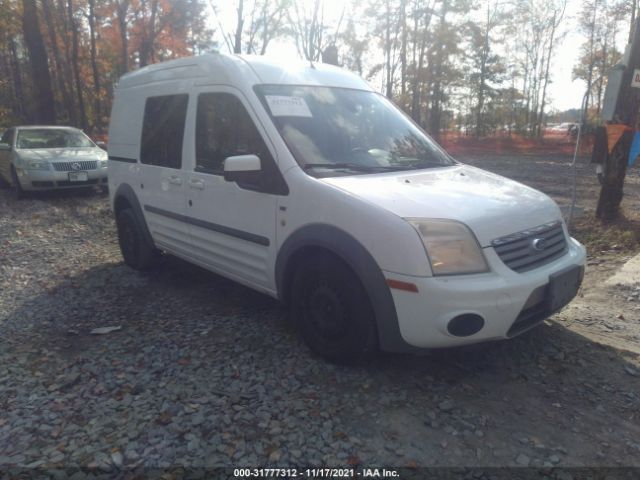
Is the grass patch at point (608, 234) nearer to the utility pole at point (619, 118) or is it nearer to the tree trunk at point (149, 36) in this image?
the utility pole at point (619, 118)

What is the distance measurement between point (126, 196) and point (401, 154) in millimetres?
3204

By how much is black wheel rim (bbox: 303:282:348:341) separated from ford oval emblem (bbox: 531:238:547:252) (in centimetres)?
125

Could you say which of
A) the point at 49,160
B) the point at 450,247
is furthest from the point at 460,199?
the point at 49,160

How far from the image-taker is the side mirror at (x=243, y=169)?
3299mm

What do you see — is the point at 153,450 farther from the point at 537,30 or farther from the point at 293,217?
the point at 537,30

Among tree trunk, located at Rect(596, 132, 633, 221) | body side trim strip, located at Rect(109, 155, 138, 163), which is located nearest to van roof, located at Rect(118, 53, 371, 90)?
body side trim strip, located at Rect(109, 155, 138, 163)

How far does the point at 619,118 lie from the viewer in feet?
21.7

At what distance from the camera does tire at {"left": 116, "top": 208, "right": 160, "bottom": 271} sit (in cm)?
538

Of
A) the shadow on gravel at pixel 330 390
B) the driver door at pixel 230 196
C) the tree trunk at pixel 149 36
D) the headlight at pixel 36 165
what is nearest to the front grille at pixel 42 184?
the headlight at pixel 36 165

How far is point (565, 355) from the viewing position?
343cm

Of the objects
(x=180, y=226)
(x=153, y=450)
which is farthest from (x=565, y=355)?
(x=180, y=226)

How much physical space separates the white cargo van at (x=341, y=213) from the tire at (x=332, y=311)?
1 cm

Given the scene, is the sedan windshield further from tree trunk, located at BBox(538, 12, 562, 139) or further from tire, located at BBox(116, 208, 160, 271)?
tree trunk, located at BBox(538, 12, 562, 139)

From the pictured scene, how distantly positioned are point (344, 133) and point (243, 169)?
887 mm
